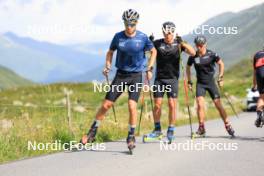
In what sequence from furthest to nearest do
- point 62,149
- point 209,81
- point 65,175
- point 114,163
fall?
point 209,81, point 62,149, point 114,163, point 65,175

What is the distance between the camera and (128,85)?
9.75 m

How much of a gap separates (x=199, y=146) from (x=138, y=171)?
3461 mm

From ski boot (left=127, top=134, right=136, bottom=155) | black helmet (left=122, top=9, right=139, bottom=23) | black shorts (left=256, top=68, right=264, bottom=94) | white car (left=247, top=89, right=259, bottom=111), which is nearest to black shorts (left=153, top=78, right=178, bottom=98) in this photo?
black shorts (left=256, top=68, right=264, bottom=94)

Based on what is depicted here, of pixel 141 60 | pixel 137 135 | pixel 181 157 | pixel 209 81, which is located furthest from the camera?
pixel 137 135

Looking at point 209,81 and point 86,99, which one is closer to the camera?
point 209,81

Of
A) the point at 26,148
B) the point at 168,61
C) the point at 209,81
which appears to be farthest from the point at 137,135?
the point at 26,148

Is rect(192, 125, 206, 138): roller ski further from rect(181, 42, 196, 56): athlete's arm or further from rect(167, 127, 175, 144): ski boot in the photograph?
rect(181, 42, 196, 56): athlete's arm

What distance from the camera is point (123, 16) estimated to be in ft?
30.9

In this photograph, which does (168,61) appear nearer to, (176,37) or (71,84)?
(176,37)

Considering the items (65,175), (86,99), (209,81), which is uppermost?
(86,99)
